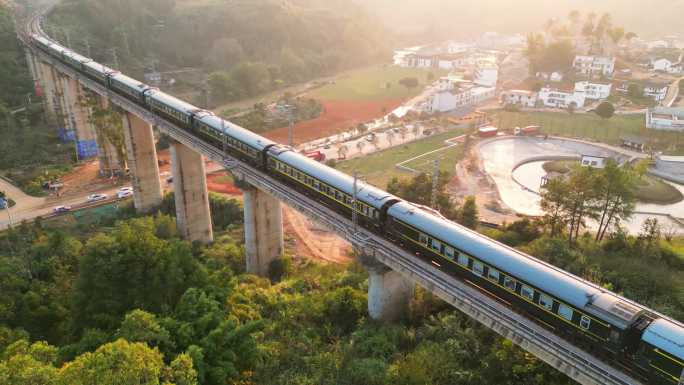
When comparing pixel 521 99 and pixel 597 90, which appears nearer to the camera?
pixel 597 90

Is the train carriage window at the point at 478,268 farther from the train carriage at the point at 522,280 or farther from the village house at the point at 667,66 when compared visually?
the village house at the point at 667,66

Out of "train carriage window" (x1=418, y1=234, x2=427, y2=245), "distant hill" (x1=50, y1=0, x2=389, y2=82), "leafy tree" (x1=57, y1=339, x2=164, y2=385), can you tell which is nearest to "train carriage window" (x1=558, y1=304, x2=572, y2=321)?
"train carriage window" (x1=418, y1=234, x2=427, y2=245)

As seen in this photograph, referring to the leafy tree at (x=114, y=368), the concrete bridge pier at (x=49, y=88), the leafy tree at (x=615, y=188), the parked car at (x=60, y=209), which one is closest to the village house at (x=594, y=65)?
the leafy tree at (x=615, y=188)

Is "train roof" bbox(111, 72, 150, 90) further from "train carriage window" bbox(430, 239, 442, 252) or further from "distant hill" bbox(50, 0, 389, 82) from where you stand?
"distant hill" bbox(50, 0, 389, 82)

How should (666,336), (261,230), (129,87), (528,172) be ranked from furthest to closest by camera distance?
(528,172) → (129,87) → (261,230) → (666,336)

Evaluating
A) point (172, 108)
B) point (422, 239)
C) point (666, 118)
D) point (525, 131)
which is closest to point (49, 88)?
point (172, 108)

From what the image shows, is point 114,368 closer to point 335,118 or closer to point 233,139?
point 233,139

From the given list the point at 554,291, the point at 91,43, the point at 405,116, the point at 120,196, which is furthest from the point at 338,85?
the point at 554,291
